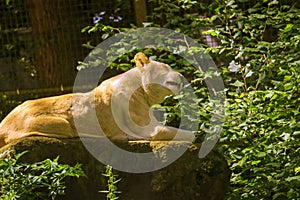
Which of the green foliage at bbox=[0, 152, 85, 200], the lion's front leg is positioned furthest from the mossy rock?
the green foliage at bbox=[0, 152, 85, 200]

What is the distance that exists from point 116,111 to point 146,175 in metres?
0.54

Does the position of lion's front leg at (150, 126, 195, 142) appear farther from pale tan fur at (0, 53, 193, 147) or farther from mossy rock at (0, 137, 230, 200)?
mossy rock at (0, 137, 230, 200)

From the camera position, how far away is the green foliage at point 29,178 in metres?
3.60

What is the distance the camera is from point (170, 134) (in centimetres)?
432

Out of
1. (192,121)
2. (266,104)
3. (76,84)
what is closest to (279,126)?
(266,104)

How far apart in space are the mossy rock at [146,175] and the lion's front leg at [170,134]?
144 mm

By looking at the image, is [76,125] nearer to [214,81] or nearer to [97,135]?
[97,135]

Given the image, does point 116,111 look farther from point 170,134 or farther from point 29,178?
point 29,178

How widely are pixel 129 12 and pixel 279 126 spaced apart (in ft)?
11.8

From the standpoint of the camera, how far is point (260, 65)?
4391 millimetres

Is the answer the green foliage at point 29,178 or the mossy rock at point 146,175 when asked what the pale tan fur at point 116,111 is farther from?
the green foliage at point 29,178

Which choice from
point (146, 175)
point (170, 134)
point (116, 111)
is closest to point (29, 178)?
point (146, 175)

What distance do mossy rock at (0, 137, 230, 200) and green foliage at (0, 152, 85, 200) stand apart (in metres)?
0.32

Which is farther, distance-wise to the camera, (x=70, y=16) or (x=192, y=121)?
(x=70, y=16)
